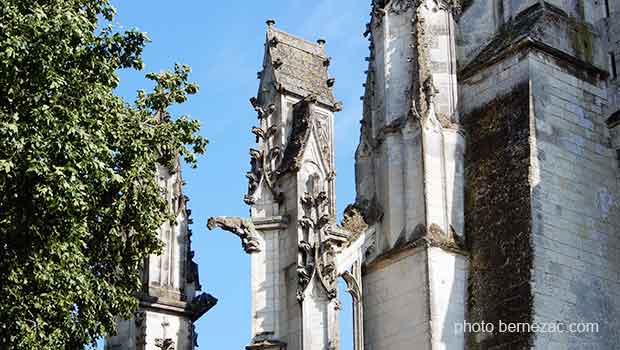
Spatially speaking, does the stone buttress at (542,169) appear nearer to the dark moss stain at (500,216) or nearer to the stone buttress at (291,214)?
the dark moss stain at (500,216)

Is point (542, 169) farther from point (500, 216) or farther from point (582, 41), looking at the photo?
point (582, 41)

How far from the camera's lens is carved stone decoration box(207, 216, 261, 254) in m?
20.1

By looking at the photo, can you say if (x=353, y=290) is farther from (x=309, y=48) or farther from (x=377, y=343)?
(x=309, y=48)

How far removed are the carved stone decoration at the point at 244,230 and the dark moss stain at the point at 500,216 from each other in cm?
359

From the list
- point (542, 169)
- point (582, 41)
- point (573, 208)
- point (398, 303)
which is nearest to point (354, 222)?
point (398, 303)

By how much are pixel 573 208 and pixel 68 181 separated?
27.7 ft

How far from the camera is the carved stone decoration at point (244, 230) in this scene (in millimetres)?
20062

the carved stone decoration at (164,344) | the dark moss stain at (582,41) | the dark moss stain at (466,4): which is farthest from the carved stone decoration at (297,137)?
the dark moss stain at (582,41)

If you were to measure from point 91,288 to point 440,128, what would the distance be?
7.46 m

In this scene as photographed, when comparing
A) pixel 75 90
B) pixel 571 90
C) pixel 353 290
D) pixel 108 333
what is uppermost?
pixel 571 90

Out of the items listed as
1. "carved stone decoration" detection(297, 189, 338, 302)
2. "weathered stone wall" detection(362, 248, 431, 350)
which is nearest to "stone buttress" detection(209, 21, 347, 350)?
"carved stone decoration" detection(297, 189, 338, 302)

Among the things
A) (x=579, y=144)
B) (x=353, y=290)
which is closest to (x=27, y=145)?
(x=353, y=290)

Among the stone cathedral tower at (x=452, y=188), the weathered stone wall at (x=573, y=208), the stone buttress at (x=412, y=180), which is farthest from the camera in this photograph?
the stone buttress at (x=412, y=180)

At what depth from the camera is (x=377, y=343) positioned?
70.0 ft
